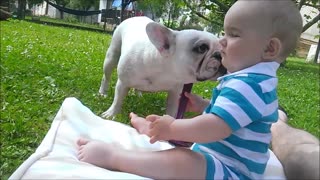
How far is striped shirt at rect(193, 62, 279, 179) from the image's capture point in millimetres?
1463

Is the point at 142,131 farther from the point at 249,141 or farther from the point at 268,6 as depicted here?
the point at 268,6

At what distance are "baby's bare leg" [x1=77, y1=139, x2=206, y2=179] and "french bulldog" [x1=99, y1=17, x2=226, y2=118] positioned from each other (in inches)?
49.9

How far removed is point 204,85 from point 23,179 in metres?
4.54

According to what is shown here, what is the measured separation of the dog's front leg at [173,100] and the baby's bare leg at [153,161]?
1.86 metres

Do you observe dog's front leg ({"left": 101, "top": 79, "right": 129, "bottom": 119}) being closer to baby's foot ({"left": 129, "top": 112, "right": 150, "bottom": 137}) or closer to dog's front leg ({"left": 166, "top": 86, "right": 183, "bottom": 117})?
dog's front leg ({"left": 166, "top": 86, "right": 183, "bottom": 117})

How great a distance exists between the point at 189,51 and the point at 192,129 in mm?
1515

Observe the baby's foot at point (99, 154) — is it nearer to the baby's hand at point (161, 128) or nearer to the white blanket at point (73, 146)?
the white blanket at point (73, 146)

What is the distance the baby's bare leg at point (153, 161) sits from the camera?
1.50m

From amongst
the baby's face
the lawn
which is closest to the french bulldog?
the lawn

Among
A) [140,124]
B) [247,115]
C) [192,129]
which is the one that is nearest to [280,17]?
[247,115]

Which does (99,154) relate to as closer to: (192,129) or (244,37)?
(192,129)

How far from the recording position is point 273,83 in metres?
1.58

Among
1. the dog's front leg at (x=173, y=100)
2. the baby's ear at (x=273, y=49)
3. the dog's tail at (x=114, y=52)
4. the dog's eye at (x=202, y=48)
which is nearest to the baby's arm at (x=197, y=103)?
the baby's ear at (x=273, y=49)

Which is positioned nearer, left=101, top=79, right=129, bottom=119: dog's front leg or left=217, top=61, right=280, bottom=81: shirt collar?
left=217, top=61, right=280, bottom=81: shirt collar
